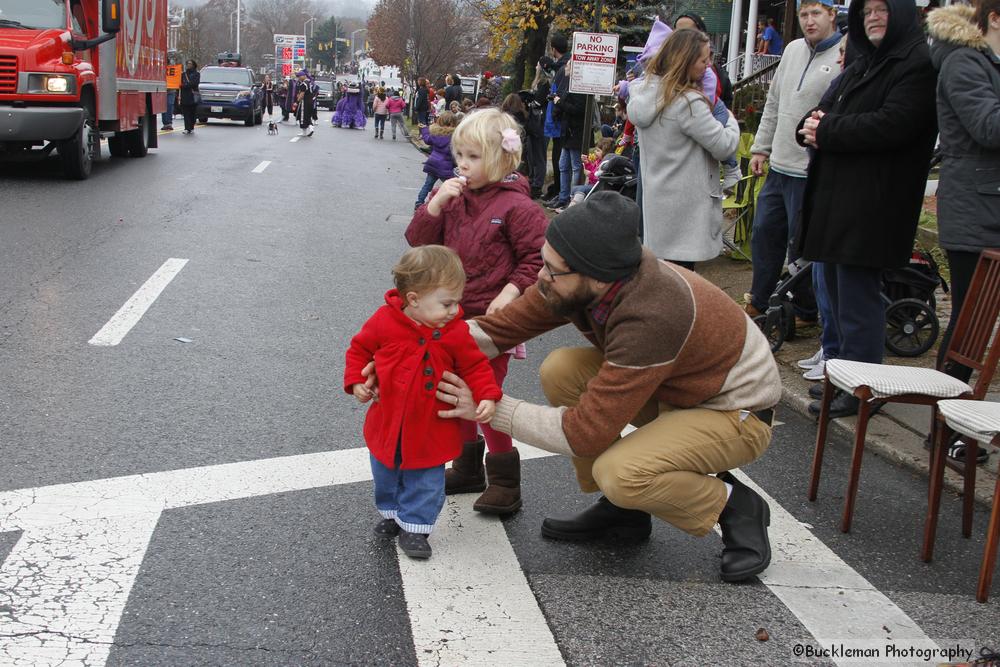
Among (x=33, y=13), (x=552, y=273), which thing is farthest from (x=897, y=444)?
(x=33, y=13)

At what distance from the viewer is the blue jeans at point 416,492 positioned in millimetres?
3578

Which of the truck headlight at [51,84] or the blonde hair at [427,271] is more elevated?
the truck headlight at [51,84]

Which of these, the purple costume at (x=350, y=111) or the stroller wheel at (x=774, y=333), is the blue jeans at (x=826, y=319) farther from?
the purple costume at (x=350, y=111)

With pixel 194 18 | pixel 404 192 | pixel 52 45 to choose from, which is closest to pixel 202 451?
pixel 52 45

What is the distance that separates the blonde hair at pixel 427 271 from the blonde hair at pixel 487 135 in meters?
0.71

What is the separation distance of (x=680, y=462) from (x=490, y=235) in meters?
1.22

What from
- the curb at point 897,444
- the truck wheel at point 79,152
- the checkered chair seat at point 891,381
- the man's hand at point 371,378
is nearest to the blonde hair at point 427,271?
the man's hand at point 371,378

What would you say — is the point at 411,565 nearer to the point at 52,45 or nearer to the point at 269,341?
the point at 269,341

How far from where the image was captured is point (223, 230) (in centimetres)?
1081

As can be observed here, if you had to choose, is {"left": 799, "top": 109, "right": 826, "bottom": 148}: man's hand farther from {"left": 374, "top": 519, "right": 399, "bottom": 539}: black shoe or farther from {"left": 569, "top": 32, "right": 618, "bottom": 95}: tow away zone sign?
{"left": 569, "top": 32, "right": 618, "bottom": 95}: tow away zone sign

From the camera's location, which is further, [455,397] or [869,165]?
[869,165]

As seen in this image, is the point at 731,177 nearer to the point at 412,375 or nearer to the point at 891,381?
the point at 891,381

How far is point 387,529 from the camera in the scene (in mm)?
3758

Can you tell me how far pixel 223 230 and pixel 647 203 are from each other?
5.92 meters
